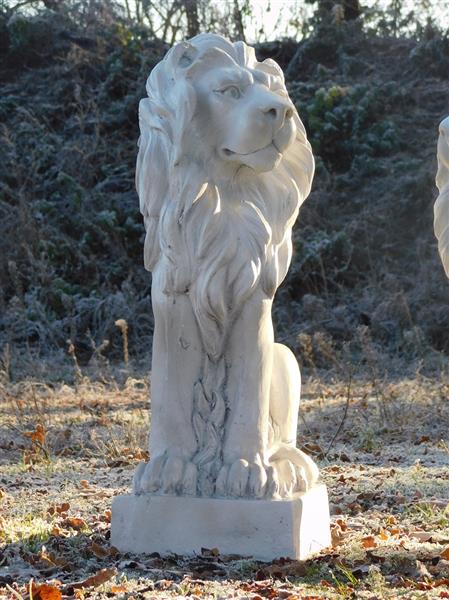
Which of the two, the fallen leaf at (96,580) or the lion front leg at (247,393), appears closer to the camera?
the fallen leaf at (96,580)

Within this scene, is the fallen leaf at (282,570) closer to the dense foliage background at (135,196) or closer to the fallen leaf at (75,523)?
the fallen leaf at (75,523)

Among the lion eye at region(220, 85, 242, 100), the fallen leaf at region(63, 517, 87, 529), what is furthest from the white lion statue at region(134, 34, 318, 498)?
the fallen leaf at region(63, 517, 87, 529)

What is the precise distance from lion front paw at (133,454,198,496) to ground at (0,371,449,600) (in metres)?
0.23

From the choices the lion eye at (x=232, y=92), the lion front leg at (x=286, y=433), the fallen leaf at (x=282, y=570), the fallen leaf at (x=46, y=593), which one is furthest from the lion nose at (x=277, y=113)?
the fallen leaf at (x=46, y=593)

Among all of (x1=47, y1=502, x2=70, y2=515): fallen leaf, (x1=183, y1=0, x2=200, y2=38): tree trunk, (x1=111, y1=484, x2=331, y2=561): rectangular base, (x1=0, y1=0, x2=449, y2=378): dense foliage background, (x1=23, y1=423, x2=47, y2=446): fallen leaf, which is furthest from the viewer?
(x1=183, y1=0, x2=200, y2=38): tree trunk

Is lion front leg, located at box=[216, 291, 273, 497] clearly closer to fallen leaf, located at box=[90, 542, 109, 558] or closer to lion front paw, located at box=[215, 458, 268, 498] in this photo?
lion front paw, located at box=[215, 458, 268, 498]

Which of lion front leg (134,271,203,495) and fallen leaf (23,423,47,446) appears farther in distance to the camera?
fallen leaf (23,423,47,446)

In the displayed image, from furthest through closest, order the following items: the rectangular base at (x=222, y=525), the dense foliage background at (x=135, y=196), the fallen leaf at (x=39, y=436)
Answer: the dense foliage background at (x=135, y=196) < the fallen leaf at (x=39, y=436) < the rectangular base at (x=222, y=525)

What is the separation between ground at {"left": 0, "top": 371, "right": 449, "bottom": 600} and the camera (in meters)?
3.60

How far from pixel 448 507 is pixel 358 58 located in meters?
10.1

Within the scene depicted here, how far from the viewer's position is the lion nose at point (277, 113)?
3929mm

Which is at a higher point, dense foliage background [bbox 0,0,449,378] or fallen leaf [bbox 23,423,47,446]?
dense foliage background [bbox 0,0,449,378]

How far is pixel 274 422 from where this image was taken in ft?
13.6

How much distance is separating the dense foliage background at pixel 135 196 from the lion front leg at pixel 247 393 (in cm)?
612
